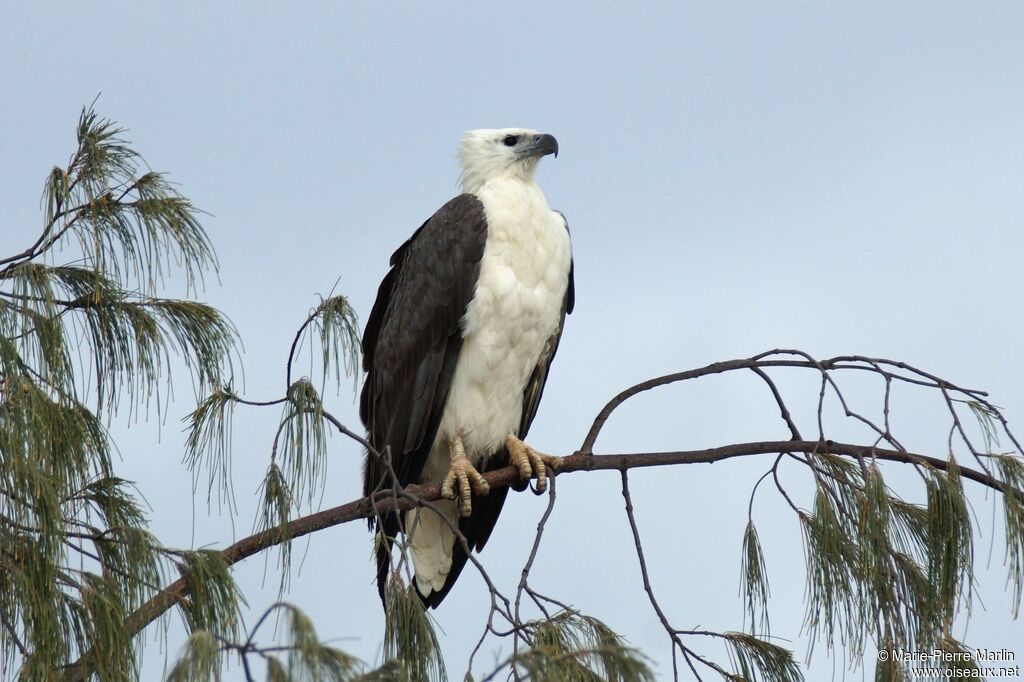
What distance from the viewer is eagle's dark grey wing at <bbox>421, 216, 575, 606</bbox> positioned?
5.90 m

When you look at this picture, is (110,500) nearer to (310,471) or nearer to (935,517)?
(310,471)

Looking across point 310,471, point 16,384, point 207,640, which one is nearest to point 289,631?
point 207,640

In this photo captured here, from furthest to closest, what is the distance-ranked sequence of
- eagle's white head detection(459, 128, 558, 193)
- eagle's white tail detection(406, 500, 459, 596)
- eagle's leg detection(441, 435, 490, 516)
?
1. eagle's white head detection(459, 128, 558, 193)
2. eagle's white tail detection(406, 500, 459, 596)
3. eagle's leg detection(441, 435, 490, 516)

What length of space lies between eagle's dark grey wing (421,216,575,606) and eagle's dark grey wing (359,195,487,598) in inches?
12.3

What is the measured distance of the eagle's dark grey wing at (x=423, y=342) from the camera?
220 inches

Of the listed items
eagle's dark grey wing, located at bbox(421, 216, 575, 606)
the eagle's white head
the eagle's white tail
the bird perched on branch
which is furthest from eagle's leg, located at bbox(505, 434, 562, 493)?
the eagle's white head

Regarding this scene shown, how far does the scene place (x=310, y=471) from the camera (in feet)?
11.9

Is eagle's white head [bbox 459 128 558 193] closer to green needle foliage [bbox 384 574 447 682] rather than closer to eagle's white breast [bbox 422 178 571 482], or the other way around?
eagle's white breast [bbox 422 178 571 482]

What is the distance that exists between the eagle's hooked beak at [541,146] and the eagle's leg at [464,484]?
5.07 feet

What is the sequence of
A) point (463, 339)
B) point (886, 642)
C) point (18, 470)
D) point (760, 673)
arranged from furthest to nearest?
point (463, 339), point (760, 673), point (886, 642), point (18, 470)

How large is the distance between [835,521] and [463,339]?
2081 mm

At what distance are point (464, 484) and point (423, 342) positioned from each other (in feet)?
1.97

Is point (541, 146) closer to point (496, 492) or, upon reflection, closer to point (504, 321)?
point (504, 321)

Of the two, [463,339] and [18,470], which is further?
[463,339]
